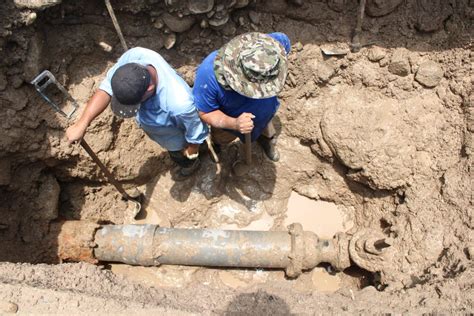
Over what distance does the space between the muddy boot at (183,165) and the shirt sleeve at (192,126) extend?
468 millimetres

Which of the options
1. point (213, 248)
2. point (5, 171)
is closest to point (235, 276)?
point (213, 248)

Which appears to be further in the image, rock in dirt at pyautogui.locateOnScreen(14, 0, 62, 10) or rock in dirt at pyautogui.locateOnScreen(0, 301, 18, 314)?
rock in dirt at pyautogui.locateOnScreen(14, 0, 62, 10)

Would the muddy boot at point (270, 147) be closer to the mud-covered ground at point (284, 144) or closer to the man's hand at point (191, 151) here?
the mud-covered ground at point (284, 144)

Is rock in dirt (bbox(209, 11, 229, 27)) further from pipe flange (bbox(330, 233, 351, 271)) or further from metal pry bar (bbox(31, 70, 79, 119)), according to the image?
pipe flange (bbox(330, 233, 351, 271))

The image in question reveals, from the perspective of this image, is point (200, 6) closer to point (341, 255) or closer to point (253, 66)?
point (253, 66)

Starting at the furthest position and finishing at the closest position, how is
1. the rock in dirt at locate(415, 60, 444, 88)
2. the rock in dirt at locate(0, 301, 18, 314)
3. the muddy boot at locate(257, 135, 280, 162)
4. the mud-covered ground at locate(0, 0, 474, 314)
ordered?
the muddy boot at locate(257, 135, 280, 162) → the rock in dirt at locate(415, 60, 444, 88) → the mud-covered ground at locate(0, 0, 474, 314) → the rock in dirt at locate(0, 301, 18, 314)

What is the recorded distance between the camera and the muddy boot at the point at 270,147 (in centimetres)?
412

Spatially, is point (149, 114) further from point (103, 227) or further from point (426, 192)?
point (426, 192)

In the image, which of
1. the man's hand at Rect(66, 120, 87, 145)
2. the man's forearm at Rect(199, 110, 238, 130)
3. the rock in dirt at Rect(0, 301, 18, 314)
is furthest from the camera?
the man's forearm at Rect(199, 110, 238, 130)

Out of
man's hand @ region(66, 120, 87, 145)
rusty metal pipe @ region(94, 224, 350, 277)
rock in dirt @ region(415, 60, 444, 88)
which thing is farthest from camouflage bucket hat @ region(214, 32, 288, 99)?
rock in dirt @ region(415, 60, 444, 88)

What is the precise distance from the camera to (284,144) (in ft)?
14.4

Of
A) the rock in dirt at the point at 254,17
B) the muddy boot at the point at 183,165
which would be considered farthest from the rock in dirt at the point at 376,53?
the muddy boot at the point at 183,165

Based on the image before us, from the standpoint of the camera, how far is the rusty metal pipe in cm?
362

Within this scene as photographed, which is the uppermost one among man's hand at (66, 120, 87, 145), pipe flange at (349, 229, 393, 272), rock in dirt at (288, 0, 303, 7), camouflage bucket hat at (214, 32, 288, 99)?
rock in dirt at (288, 0, 303, 7)
